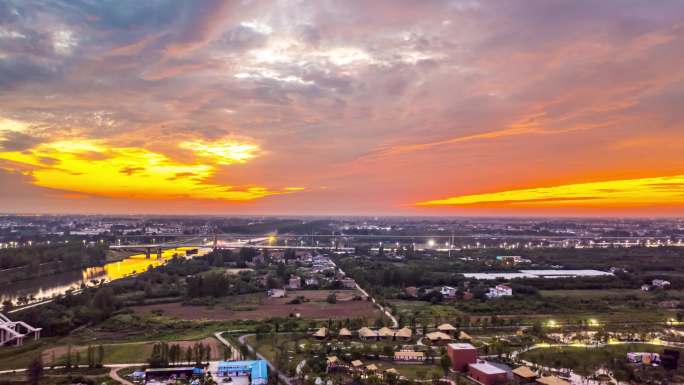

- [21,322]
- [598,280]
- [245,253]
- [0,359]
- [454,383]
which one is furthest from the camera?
[245,253]

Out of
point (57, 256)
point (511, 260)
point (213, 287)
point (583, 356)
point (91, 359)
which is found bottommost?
point (583, 356)

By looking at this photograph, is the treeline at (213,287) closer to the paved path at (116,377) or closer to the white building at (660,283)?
the paved path at (116,377)

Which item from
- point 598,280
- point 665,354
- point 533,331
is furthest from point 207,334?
point 598,280

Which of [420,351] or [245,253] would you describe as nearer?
[420,351]

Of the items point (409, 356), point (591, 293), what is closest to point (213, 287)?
point (409, 356)

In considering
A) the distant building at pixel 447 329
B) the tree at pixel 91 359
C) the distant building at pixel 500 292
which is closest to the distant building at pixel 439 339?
the distant building at pixel 447 329

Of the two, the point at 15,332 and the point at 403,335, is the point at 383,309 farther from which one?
the point at 15,332

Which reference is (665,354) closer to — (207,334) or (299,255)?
(207,334)
